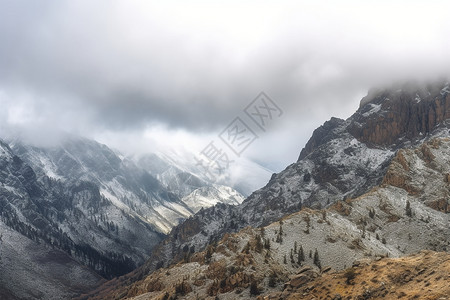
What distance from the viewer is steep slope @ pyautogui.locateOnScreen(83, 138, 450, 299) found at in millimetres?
94625

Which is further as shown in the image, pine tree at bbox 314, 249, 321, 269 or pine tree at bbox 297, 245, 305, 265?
pine tree at bbox 297, 245, 305, 265

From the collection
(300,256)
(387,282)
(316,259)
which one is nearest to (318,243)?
(316,259)

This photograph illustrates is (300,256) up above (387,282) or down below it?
above

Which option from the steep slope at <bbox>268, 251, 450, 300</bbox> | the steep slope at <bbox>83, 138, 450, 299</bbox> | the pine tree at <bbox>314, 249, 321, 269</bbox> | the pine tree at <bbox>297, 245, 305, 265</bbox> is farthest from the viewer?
the pine tree at <bbox>297, 245, 305, 265</bbox>

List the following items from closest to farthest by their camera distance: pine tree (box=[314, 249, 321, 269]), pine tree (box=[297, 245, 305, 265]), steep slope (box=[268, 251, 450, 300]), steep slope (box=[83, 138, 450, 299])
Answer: steep slope (box=[268, 251, 450, 300]), steep slope (box=[83, 138, 450, 299]), pine tree (box=[314, 249, 321, 269]), pine tree (box=[297, 245, 305, 265])

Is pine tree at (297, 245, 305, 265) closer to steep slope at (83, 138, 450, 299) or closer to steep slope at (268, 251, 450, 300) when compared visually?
steep slope at (83, 138, 450, 299)

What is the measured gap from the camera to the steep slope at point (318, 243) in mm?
94625

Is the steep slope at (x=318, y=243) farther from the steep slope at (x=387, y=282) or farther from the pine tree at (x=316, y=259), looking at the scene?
the steep slope at (x=387, y=282)

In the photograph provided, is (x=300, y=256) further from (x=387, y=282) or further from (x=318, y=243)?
(x=387, y=282)

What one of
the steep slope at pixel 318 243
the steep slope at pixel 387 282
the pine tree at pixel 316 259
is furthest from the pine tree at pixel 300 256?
the steep slope at pixel 387 282

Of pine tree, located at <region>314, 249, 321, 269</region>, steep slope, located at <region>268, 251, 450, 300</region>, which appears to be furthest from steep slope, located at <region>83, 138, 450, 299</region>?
steep slope, located at <region>268, 251, 450, 300</region>

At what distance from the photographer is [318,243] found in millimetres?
121250

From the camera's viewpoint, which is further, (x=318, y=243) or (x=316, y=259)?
(x=318, y=243)

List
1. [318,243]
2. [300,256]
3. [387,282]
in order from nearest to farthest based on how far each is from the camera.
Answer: [387,282] < [300,256] < [318,243]
